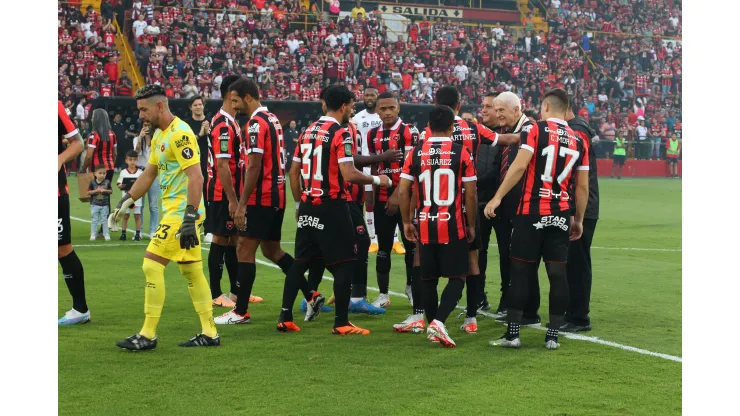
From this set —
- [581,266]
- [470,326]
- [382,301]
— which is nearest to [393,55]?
[382,301]

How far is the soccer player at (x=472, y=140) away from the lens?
27.1 feet

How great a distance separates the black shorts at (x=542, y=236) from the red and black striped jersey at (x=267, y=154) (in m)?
2.32

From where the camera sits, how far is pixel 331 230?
7.95 m

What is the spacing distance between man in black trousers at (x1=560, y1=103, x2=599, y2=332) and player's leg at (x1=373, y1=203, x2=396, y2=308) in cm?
194

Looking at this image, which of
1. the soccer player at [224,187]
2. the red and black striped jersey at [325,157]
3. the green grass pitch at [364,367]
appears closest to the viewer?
the green grass pitch at [364,367]

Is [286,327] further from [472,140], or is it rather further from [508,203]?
[508,203]

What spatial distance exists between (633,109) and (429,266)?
36.1 meters

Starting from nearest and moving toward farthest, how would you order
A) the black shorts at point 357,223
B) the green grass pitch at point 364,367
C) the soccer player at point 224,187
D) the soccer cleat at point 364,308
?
the green grass pitch at point 364,367, the soccer player at point 224,187, the black shorts at point 357,223, the soccer cleat at point 364,308

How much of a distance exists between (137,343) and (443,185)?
110 inches

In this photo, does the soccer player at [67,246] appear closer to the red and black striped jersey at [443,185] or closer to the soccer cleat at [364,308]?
the soccer cleat at [364,308]

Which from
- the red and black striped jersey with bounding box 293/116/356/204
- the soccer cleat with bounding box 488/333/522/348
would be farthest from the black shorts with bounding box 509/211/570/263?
the red and black striped jersey with bounding box 293/116/356/204

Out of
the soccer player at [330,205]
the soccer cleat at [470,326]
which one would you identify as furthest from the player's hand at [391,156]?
the soccer cleat at [470,326]

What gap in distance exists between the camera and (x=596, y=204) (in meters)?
8.59

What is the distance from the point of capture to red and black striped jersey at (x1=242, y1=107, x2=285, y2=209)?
825cm
